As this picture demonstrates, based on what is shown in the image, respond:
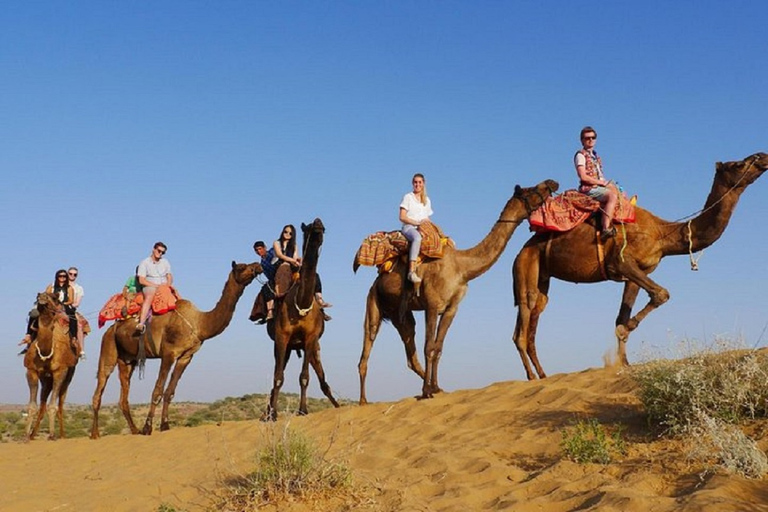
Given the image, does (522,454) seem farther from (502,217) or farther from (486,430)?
(502,217)

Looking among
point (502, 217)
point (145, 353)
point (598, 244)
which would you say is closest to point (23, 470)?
point (145, 353)

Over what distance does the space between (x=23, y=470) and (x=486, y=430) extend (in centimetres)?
761

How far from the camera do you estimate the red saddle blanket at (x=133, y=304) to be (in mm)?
14852

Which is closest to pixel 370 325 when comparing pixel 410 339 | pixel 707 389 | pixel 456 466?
pixel 410 339

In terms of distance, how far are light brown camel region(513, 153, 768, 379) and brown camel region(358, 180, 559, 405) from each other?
0.52 meters

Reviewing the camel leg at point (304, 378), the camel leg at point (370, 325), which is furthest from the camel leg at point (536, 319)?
the camel leg at point (304, 378)

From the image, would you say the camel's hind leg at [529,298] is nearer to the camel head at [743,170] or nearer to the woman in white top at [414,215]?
the woman in white top at [414,215]

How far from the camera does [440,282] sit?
11.9m

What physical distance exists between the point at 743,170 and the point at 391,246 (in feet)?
17.2

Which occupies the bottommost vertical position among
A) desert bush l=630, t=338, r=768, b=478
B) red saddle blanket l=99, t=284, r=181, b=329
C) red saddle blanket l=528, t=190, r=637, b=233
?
desert bush l=630, t=338, r=768, b=478

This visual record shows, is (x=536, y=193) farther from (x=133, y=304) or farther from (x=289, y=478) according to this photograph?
(x=133, y=304)

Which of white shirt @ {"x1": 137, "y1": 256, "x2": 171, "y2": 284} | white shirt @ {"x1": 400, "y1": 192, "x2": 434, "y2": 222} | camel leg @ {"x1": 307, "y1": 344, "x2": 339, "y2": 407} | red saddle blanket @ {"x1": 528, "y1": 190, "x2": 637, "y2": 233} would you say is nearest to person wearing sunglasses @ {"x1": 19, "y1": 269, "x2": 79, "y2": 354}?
white shirt @ {"x1": 137, "y1": 256, "x2": 171, "y2": 284}

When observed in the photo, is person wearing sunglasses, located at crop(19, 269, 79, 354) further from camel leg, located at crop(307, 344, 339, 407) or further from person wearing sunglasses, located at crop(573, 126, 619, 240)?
person wearing sunglasses, located at crop(573, 126, 619, 240)

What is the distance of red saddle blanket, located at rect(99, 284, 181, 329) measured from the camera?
48.7 ft
